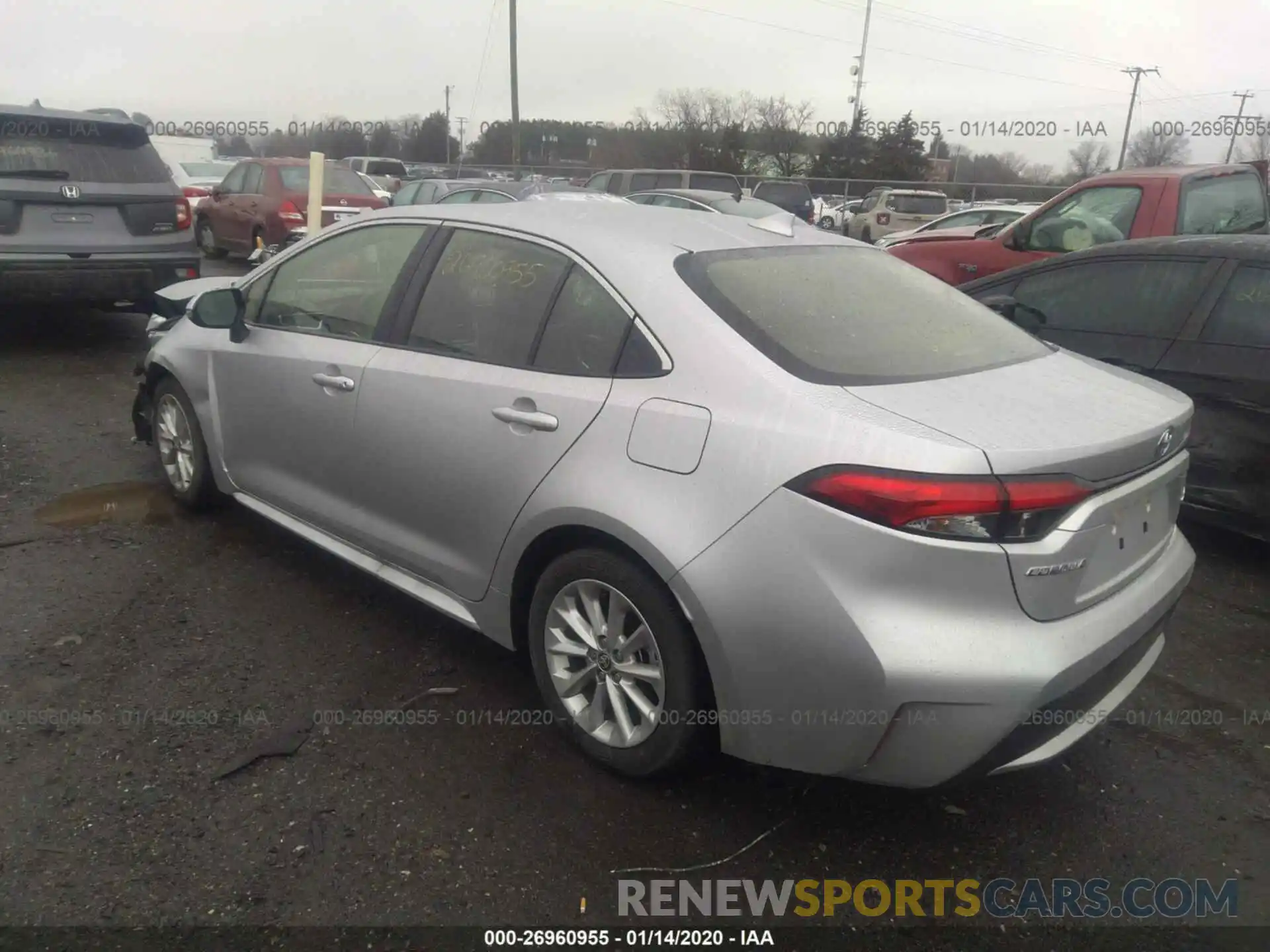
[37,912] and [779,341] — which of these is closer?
[37,912]

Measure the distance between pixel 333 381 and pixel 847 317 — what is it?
1867 millimetres

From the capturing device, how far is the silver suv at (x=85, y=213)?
695cm

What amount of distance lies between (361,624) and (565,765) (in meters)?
1.22

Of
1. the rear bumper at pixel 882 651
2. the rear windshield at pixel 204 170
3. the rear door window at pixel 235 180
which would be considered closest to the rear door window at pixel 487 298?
the rear bumper at pixel 882 651

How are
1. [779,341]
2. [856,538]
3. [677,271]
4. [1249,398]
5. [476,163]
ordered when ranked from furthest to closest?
[476,163], [1249,398], [677,271], [779,341], [856,538]

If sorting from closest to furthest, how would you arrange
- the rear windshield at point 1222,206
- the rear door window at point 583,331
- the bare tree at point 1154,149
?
the rear door window at point 583,331
the rear windshield at point 1222,206
the bare tree at point 1154,149

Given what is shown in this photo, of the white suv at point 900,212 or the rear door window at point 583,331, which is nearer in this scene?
the rear door window at point 583,331

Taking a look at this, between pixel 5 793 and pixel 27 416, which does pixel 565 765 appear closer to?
pixel 5 793

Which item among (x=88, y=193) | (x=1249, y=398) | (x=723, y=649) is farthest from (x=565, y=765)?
(x=88, y=193)

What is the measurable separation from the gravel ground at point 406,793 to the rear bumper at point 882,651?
1.14 ft

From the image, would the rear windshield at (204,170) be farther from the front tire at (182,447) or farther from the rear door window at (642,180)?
the front tire at (182,447)

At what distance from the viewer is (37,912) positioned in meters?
2.27

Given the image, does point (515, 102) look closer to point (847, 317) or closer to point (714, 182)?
point (714, 182)

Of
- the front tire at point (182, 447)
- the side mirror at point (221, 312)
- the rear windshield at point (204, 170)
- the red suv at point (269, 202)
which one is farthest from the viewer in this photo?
the rear windshield at point (204, 170)
